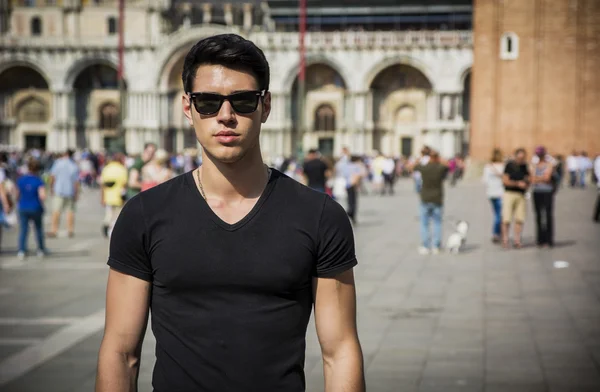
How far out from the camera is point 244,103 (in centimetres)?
270

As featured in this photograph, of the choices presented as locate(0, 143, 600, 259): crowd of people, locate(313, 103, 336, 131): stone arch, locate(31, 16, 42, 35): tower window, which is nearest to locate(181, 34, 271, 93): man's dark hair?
locate(0, 143, 600, 259): crowd of people

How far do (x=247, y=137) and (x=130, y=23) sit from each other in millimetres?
60001

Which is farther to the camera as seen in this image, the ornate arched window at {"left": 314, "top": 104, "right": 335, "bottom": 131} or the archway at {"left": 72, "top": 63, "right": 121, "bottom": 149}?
the archway at {"left": 72, "top": 63, "right": 121, "bottom": 149}

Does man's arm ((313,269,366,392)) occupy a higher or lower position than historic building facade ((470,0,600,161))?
lower

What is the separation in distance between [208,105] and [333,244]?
0.53 metres

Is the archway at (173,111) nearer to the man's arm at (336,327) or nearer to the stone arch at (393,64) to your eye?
the stone arch at (393,64)

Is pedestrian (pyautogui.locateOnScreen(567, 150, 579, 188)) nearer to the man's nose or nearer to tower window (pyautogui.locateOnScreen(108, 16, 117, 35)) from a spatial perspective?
the man's nose

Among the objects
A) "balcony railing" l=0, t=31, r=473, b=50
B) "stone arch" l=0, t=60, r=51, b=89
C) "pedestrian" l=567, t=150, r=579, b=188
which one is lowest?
"pedestrian" l=567, t=150, r=579, b=188

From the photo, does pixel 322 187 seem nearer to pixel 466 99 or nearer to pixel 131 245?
pixel 131 245

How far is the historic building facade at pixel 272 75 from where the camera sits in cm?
5472

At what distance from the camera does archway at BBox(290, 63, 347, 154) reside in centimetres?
5669

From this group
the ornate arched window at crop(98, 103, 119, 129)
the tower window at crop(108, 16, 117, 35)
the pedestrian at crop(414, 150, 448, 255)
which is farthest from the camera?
the tower window at crop(108, 16, 117, 35)

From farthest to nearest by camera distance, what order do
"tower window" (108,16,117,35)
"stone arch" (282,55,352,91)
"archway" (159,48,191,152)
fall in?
"tower window" (108,16,117,35)
"archway" (159,48,191,152)
"stone arch" (282,55,352,91)

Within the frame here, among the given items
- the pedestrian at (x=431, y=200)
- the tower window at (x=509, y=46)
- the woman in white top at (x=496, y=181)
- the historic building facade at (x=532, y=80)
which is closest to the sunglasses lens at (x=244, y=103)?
the pedestrian at (x=431, y=200)
